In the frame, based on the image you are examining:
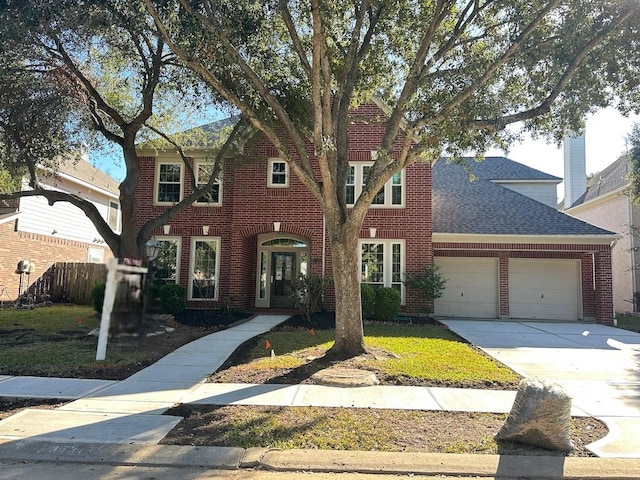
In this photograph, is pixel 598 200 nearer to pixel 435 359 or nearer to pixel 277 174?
pixel 277 174

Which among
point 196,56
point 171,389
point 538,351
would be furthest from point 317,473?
point 538,351

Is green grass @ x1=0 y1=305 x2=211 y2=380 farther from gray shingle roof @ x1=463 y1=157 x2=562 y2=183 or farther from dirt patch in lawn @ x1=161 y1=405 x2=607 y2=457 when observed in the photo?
gray shingle roof @ x1=463 y1=157 x2=562 y2=183

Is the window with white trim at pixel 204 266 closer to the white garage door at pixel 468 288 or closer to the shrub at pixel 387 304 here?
the shrub at pixel 387 304

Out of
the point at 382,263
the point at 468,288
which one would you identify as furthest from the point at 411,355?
the point at 468,288

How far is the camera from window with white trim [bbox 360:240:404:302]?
15.6m

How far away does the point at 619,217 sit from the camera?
70.2 ft

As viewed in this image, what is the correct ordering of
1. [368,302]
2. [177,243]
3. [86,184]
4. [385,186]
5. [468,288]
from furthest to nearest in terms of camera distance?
[86,184]
[468,288]
[177,243]
[385,186]
[368,302]

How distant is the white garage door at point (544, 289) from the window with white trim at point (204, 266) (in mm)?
10556

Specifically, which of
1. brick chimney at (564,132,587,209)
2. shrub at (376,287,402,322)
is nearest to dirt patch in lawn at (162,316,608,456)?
shrub at (376,287,402,322)

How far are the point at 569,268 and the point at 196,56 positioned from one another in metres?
14.6

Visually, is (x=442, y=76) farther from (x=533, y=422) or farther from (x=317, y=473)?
(x=317, y=473)

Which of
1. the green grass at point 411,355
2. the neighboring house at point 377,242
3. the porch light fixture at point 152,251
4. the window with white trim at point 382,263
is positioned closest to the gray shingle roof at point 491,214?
the neighboring house at point 377,242

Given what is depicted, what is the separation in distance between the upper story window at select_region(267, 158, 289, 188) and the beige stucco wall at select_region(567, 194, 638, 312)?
15006mm

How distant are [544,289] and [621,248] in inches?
321
